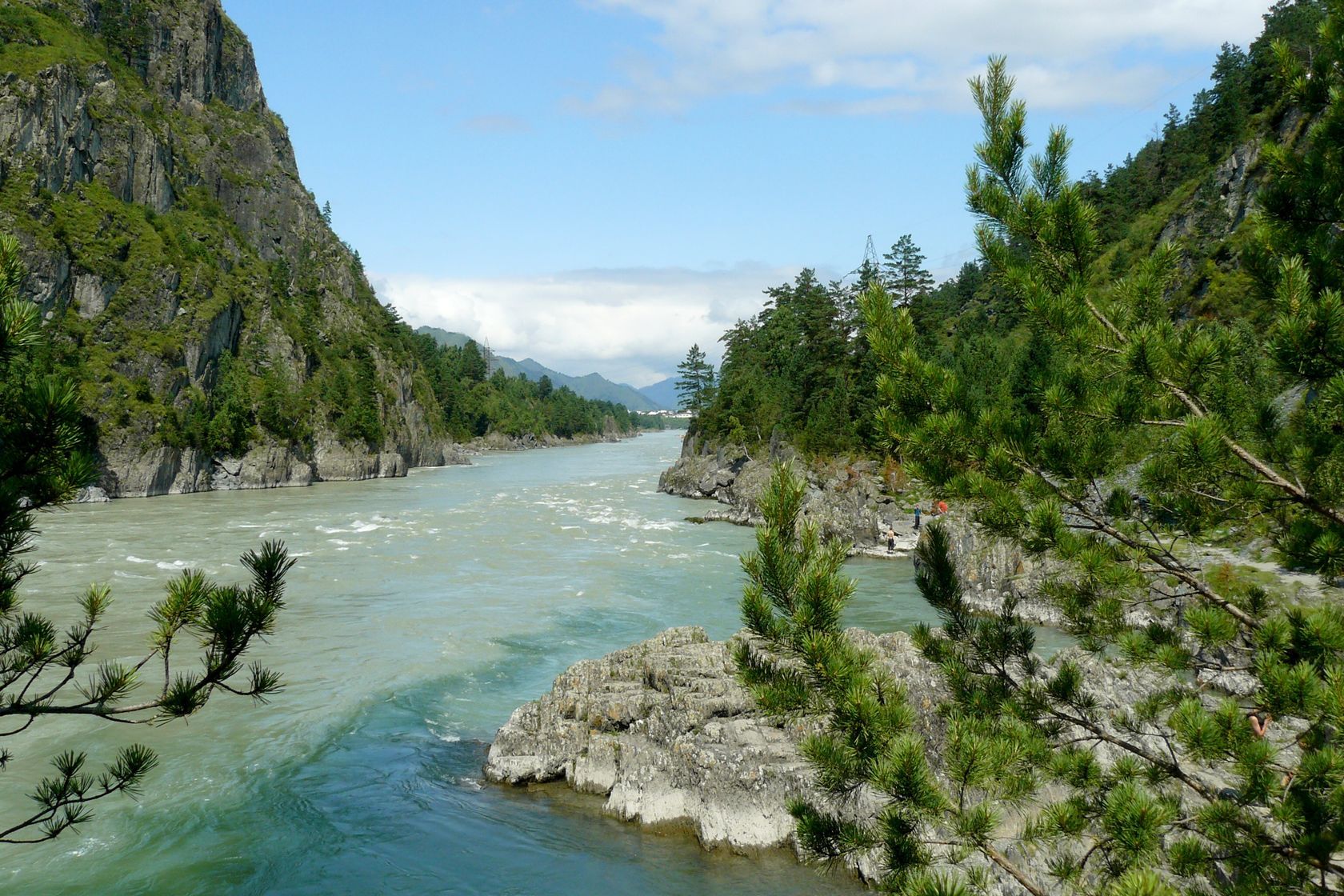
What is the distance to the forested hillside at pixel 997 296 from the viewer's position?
1969 inches

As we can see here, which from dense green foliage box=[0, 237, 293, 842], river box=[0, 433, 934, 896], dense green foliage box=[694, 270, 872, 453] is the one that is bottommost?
river box=[0, 433, 934, 896]

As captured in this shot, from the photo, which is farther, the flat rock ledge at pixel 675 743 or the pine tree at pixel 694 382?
the pine tree at pixel 694 382

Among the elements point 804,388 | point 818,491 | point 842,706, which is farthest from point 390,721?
point 804,388

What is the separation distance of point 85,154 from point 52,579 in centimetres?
6109

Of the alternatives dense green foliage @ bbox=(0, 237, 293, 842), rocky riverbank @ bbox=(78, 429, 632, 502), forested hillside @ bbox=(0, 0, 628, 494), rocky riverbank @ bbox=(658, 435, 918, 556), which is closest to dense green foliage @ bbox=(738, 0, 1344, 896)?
dense green foliage @ bbox=(0, 237, 293, 842)

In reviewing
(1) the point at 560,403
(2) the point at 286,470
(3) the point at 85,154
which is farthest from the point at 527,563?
(1) the point at 560,403

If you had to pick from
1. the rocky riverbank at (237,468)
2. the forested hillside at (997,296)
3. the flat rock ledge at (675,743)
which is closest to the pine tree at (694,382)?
the forested hillside at (997,296)

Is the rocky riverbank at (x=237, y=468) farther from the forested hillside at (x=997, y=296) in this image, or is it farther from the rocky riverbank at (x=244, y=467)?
the forested hillside at (x=997, y=296)

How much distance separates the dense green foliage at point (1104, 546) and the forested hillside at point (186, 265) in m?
56.4

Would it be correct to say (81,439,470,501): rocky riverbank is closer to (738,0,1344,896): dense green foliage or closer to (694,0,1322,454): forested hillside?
(694,0,1322,454): forested hillside

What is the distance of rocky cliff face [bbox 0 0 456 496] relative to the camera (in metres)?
62.4

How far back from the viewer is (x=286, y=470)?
7362 centimetres

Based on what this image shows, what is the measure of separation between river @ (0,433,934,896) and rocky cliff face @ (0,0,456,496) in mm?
26438

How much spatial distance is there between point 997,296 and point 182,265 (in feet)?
243
